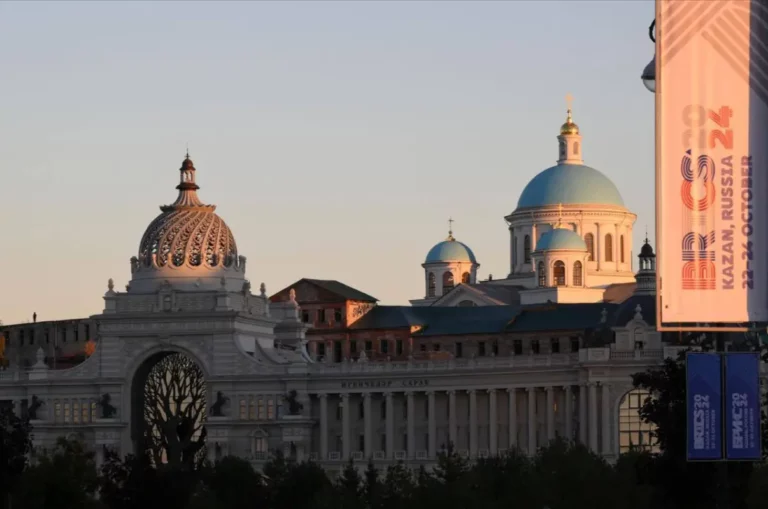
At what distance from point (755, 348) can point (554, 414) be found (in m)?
87.5

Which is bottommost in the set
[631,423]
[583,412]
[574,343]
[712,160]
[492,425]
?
[631,423]

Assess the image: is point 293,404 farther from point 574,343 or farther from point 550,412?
point 574,343

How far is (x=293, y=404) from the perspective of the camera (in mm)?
184375

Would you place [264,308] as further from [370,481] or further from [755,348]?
[755,348]

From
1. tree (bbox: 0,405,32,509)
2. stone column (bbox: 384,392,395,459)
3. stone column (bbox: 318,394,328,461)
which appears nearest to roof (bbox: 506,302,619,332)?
stone column (bbox: 384,392,395,459)

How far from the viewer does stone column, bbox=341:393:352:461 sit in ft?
600

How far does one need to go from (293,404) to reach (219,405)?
4968 millimetres

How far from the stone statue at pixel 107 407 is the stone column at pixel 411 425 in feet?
66.3

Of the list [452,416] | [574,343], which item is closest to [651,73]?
[452,416]

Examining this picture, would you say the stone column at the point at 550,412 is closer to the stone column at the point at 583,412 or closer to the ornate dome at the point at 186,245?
the stone column at the point at 583,412

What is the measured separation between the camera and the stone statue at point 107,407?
186000 millimetres

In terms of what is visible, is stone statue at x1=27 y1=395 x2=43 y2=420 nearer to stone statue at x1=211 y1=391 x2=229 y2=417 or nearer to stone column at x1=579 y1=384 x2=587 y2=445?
stone statue at x1=211 y1=391 x2=229 y2=417

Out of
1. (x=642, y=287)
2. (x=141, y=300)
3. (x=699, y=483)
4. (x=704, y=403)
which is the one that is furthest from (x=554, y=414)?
(x=704, y=403)

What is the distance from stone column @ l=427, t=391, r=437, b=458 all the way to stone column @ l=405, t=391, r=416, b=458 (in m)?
1.17
